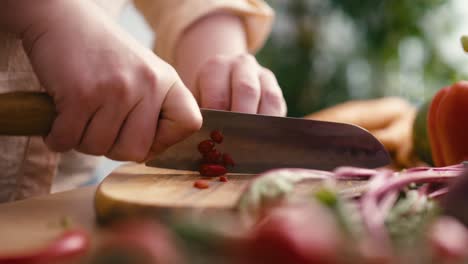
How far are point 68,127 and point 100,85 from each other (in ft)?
0.22

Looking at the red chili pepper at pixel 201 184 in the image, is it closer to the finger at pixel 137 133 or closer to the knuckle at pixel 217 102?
the finger at pixel 137 133

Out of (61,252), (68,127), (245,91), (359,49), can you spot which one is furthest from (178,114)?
(359,49)

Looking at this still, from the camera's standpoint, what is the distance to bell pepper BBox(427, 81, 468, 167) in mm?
886

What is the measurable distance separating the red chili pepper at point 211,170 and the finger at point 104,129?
165 mm

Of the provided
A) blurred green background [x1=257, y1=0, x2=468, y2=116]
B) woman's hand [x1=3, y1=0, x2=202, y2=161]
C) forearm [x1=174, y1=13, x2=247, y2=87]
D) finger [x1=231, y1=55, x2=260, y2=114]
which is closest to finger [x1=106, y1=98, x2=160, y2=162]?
woman's hand [x1=3, y1=0, x2=202, y2=161]

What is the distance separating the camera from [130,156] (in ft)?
2.29

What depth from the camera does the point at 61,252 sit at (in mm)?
346

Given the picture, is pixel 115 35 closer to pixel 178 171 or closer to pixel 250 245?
pixel 178 171

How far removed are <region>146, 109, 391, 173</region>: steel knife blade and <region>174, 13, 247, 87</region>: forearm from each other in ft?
1.02

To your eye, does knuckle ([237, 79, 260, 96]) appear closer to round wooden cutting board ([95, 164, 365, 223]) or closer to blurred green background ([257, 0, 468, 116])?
round wooden cutting board ([95, 164, 365, 223])

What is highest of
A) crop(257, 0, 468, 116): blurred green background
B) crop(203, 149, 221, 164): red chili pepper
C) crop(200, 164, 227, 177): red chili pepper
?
crop(203, 149, 221, 164): red chili pepper

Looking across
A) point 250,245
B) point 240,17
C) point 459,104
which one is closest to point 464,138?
point 459,104

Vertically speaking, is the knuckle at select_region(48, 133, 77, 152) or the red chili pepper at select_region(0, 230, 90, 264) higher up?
the red chili pepper at select_region(0, 230, 90, 264)

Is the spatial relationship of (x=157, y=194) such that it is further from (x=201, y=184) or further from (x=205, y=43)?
(x=205, y=43)
